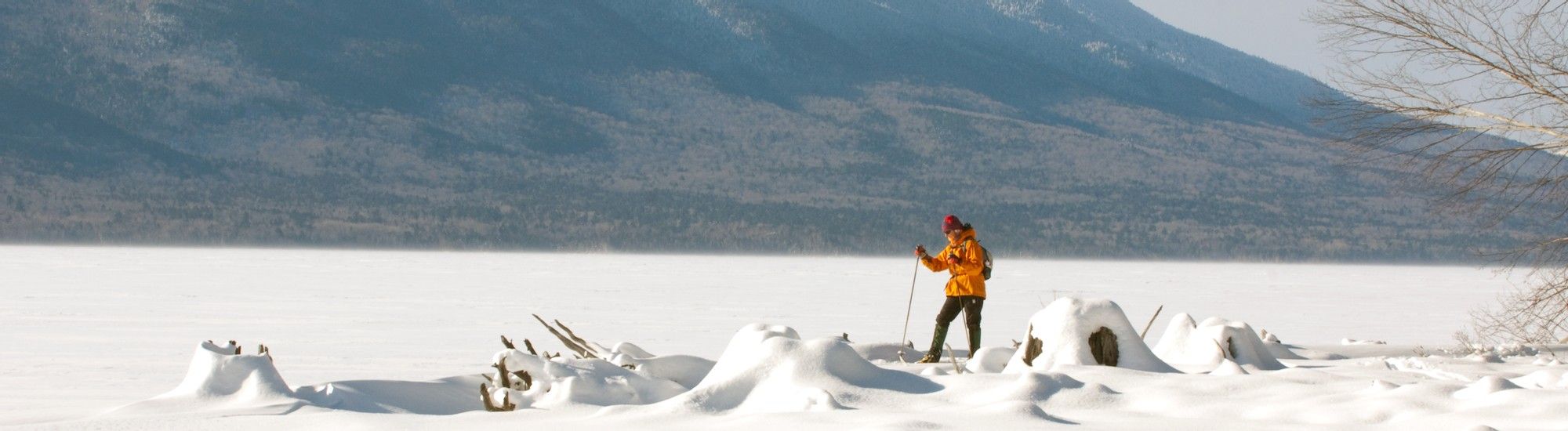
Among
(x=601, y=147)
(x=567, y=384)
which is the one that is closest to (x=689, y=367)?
(x=567, y=384)

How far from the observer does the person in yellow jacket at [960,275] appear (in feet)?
34.2

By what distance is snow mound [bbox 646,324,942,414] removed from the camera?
730 centimetres

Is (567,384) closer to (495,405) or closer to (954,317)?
(495,405)

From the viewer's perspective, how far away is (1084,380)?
25.7ft

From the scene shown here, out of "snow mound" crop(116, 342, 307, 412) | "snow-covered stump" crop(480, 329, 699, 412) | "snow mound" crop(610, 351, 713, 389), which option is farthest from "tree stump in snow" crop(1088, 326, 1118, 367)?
"snow mound" crop(116, 342, 307, 412)

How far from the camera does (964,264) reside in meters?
10.4

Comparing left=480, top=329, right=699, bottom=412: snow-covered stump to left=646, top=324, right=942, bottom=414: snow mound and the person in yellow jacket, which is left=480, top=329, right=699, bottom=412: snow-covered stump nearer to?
left=646, top=324, right=942, bottom=414: snow mound

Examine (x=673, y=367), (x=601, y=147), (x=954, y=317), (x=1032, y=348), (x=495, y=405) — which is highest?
(x=601, y=147)

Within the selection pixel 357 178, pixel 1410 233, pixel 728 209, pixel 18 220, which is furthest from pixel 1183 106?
pixel 18 220

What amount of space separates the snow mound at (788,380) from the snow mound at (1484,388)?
224cm

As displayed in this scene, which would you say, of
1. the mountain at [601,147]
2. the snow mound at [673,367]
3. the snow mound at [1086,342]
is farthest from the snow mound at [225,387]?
the mountain at [601,147]

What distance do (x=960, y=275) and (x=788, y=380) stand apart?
9.97 feet

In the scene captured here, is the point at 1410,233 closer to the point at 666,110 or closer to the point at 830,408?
the point at 666,110

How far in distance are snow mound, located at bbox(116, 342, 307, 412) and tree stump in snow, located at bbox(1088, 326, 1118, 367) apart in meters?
3.88
